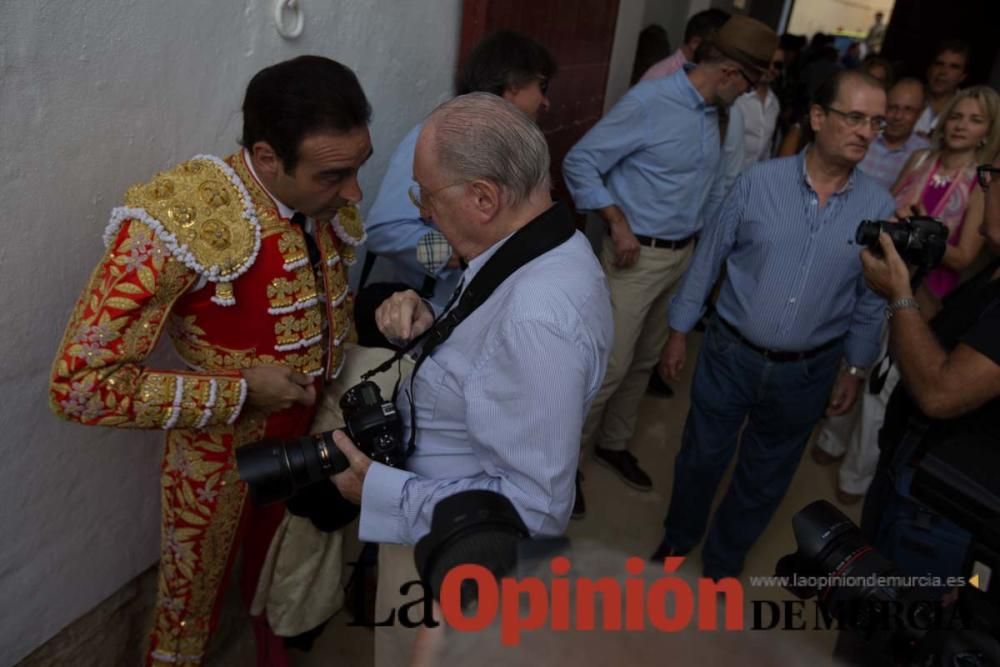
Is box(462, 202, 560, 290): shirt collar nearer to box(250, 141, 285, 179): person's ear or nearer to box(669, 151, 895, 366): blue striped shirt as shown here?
box(250, 141, 285, 179): person's ear

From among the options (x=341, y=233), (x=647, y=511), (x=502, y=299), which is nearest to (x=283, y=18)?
(x=341, y=233)

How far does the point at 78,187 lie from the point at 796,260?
6.72ft

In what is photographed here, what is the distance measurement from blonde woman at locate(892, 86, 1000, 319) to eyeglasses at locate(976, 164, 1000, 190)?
1.34 metres

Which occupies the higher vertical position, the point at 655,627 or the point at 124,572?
the point at 655,627

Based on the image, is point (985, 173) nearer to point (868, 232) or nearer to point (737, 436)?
point (868, 232)

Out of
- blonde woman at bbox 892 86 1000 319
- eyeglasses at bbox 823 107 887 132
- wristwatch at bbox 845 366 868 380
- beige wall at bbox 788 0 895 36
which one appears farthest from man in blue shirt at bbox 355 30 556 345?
beige wall at bbox 788 0 895 36

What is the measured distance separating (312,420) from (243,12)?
1.09 meters

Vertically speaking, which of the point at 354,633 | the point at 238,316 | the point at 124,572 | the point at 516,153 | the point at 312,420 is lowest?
the point at 354,633

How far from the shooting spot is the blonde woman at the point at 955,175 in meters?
3.14

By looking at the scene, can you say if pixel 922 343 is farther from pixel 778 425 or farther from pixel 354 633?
pixel 354 633

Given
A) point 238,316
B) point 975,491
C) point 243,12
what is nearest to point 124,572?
point 238,316

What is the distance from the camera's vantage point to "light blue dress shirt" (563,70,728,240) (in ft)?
9.89

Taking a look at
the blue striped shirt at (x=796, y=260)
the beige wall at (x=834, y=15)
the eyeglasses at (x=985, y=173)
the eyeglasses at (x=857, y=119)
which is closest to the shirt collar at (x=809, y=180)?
the blue striped shirt at (x=796, y=260)

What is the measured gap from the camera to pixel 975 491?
1.33 meters
